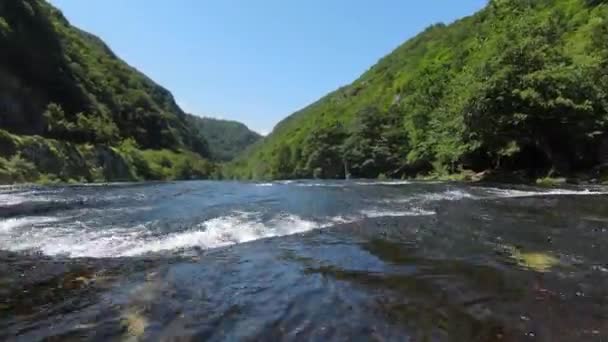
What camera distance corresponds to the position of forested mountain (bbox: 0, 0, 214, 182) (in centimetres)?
6163

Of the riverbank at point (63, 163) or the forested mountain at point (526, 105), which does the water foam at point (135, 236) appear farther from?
the riverbank at point (63, 163)

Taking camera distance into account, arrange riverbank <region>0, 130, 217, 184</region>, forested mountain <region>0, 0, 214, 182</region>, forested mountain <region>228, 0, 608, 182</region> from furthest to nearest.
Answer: forested mountain <region>0, 0, 214, 182</region> → riverbank <region>0, 130, 217, 184</region> → forested mountain <region>228, 0, 608, 182</region>

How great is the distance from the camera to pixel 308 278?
30.2ft

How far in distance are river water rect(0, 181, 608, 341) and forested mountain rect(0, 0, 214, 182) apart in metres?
45.9

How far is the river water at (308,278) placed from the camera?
654cm

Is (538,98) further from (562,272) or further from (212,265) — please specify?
(212,265)

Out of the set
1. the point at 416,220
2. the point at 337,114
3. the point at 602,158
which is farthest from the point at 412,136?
the point at 337,114

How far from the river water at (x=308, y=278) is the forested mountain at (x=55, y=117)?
Answer: 45.9 m

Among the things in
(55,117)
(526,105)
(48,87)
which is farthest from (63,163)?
(526,105)

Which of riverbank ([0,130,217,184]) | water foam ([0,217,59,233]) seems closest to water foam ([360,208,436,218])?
water foam ([0,217,59,233])

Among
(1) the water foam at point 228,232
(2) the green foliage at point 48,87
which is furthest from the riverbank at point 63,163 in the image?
(1) the water foam at point 228,232

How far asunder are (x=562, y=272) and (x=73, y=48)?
16095 cm

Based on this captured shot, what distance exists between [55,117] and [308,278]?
97023 mm

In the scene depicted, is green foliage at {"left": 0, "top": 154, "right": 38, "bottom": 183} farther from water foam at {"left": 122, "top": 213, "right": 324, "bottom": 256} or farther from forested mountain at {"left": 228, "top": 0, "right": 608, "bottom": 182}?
forested mountain at {"left": 228, "top": 0, "right": 608, "bottom": 182}
